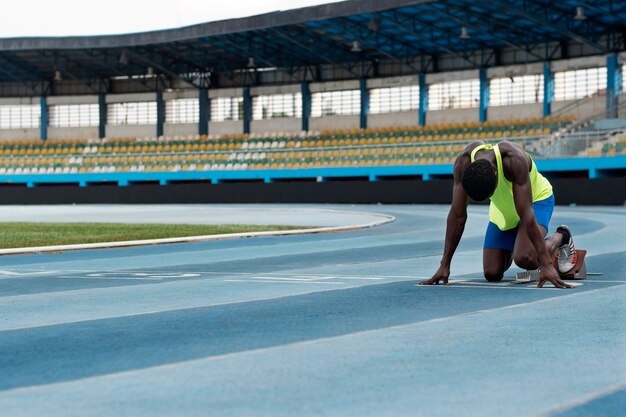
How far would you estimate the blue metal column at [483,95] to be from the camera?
66.3 m

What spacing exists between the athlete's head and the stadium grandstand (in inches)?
1568

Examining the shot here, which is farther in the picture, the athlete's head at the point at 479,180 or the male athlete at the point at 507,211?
the male athlete at the point at 507,211

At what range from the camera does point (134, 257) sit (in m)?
18.4

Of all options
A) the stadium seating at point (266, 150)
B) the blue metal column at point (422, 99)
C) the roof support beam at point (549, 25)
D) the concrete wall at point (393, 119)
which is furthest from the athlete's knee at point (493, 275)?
the concrete wall at point (393, 119)

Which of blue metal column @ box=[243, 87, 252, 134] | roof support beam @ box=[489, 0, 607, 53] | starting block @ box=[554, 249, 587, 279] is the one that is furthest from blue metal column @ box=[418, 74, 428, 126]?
starting block @ box=[554, 249, 587, 279]

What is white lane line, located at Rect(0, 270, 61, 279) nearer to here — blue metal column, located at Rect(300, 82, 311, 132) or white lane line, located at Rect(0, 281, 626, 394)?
white lane line, located at Rect(0, 281, 626, 394)

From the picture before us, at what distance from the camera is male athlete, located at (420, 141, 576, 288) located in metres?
9.91

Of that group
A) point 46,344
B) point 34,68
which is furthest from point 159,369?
point 34,68

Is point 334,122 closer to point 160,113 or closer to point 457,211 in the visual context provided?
point 160,113

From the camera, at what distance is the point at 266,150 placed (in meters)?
67.9

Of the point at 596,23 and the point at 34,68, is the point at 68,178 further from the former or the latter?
the point at 596,23

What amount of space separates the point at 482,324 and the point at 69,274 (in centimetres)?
809

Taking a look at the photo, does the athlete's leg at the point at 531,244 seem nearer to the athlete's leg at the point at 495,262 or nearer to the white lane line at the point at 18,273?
the athlete's leg at the point at 495,262

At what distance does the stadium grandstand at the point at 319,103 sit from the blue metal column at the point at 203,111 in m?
0.12
